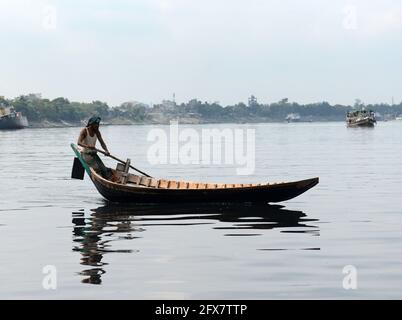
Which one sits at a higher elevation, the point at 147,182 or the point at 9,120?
the point at 9,120

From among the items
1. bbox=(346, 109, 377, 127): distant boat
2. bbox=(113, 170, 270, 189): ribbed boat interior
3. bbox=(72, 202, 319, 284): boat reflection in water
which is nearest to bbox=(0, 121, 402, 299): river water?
bbox=(72, 202, 319, 284): boat reflection in water

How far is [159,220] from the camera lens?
75.5ft

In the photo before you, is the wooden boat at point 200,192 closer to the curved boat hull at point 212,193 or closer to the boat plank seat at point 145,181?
the curved boat hull at point 212,193

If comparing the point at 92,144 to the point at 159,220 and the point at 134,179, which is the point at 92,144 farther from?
the point at 159,220

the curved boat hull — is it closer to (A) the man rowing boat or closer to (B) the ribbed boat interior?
(B) the ribbed boat interior

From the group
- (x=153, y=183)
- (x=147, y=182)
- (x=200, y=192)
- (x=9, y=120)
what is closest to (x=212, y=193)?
(x=200, y=192)

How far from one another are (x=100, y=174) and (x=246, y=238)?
9982mm

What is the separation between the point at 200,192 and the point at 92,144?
4670 millimetres

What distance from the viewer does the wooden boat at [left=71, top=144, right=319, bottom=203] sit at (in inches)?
974

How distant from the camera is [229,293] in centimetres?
1346

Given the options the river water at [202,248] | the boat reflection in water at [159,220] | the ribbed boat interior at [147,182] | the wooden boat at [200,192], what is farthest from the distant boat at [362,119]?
the boat reflection in water at [159,220]

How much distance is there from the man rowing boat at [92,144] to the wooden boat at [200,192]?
490 millimetres

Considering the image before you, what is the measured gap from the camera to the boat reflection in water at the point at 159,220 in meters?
19.2
